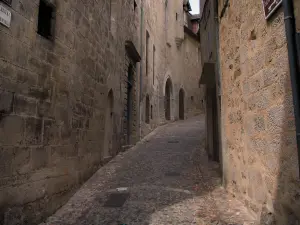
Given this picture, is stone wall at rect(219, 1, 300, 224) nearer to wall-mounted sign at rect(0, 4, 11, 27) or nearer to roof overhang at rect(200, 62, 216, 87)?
roof overhang at rect(200, 62, 216, 87)

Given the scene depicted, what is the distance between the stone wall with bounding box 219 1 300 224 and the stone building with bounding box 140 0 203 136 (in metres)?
7.13

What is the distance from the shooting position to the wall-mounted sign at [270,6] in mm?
2320

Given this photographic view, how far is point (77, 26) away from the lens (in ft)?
15.3

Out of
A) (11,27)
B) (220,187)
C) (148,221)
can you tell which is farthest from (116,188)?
(11,27)

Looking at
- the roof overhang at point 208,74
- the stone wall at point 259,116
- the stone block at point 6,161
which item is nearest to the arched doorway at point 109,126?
the roof overhang at point 208,74

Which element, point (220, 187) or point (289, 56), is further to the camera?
point (220, 187)

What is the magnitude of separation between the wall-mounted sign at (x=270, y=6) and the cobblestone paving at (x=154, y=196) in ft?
7.75

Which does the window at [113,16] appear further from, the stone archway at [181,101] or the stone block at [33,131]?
the stone archway at [181,101]

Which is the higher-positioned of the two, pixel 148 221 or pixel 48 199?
pixel 48 199

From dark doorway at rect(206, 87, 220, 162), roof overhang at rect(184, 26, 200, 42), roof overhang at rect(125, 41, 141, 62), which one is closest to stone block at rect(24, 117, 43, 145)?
dark doorway at rect(206, 87, 220, 162)

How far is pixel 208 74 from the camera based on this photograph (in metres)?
6.33

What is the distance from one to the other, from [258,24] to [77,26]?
322 centimetres

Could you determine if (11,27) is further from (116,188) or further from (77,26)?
(116,188)

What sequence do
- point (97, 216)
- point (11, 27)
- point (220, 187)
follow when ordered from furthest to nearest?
1. point (220, 187)
2. point (97, 216)
3. point (11, 27)
